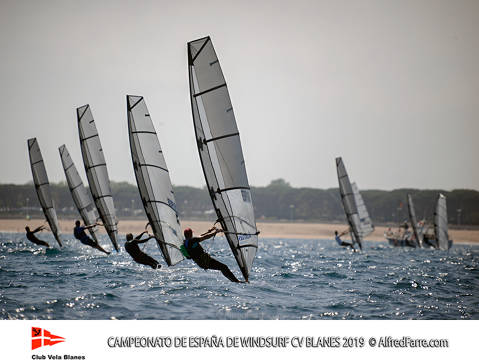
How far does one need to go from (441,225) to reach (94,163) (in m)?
25.7

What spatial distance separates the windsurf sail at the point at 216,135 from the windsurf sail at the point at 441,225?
25861 millimetres

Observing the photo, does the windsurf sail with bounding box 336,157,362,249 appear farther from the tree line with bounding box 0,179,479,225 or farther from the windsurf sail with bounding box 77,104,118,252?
the windsurf sail with bounding box 77,104,118,252

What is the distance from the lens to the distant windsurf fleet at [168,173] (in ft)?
36.0

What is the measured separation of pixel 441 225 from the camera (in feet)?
120

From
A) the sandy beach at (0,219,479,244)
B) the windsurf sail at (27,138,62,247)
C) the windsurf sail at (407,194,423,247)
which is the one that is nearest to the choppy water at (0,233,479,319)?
the windsurf sail at (27,138,62,247)

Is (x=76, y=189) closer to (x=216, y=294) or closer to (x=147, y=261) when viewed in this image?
(x=147, y=261)

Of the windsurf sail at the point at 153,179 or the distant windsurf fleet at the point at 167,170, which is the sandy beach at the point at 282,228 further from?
the windsurf sail at the point at 153,179

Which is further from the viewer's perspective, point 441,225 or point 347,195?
point 441,225

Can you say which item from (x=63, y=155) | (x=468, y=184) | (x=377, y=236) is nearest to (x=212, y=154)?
(x=468, y=184)
